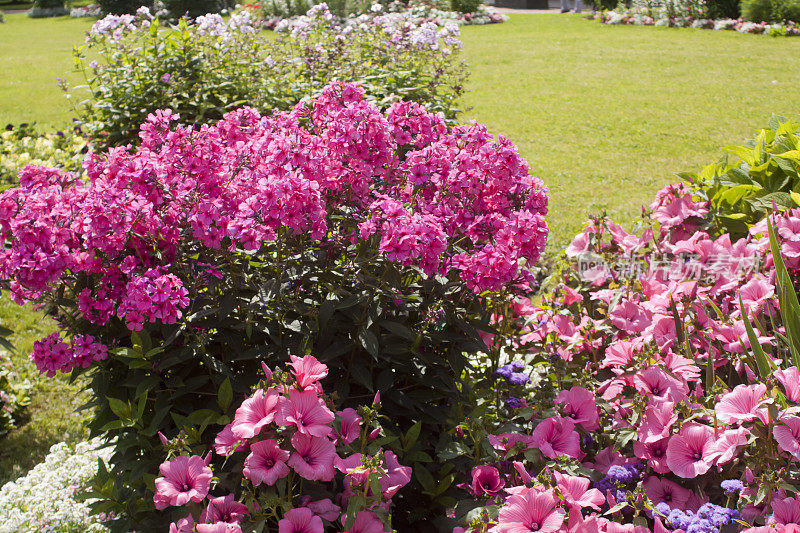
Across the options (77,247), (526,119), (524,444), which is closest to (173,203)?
(77,247)

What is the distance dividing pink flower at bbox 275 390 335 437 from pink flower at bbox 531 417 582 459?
2.36 feet

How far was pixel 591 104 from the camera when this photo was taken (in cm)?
987

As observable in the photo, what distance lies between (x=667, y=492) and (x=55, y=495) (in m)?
2.30

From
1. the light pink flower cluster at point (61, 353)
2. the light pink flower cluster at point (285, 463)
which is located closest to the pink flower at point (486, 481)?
the light pink flower cluster at point (285, 463)

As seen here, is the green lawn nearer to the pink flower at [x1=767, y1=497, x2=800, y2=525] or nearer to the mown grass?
the mown grass

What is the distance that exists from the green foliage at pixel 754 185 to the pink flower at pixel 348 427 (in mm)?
2243

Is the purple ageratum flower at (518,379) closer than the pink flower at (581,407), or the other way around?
the pink flower at (581,407)

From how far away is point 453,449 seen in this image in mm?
2072

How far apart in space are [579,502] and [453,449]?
17.8 inches

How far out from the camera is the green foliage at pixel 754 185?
3.25 metres

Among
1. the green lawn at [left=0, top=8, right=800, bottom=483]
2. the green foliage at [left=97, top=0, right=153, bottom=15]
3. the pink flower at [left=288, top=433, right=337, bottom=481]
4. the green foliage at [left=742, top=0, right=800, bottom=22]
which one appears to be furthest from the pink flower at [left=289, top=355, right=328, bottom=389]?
the green foliage at [left=97, top=0, right=153, bottom=15]

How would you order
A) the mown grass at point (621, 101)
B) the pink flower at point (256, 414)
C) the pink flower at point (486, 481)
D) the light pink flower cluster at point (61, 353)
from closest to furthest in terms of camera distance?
the pink flower at point (256, 414)
the pink flower at point (486, 481)
the light pink flower cluster at point (61, 353)
the mown grass at point (621, 101)

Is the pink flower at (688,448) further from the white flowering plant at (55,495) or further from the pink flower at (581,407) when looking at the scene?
the white flowering plant at (55,495)

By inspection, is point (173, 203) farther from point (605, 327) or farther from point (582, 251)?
point (582, 251)
